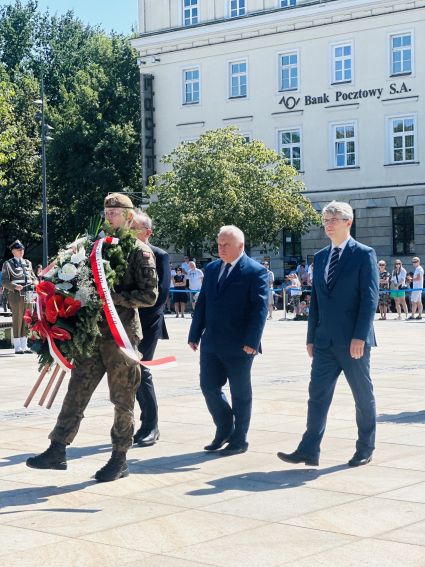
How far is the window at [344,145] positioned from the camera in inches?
1702

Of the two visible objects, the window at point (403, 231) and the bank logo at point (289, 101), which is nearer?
the window at point (403, 231)

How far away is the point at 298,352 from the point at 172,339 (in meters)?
4.55

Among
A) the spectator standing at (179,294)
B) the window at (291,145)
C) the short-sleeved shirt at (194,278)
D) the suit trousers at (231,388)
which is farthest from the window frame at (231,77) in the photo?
the suit trousers at (231,388)

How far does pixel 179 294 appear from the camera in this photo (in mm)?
33469

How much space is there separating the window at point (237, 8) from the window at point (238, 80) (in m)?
1.99

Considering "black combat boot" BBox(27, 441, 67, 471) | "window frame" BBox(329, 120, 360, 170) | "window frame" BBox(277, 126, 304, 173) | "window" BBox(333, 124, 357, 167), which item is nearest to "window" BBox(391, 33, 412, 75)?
"window frame" BBox(329, 120, 360, 170)

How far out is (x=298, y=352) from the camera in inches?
731

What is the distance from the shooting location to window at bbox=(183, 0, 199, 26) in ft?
156

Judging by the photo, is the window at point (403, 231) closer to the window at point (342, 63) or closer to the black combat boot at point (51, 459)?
the window at point (342, 63)

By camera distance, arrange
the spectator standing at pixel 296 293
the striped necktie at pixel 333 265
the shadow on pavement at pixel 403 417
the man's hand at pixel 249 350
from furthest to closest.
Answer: the spectator standing at pixel 296 293
the shadow on pavement at pixel 403 417
the man's hand at pixel 249 350
the striped necktie at pixel 333 265

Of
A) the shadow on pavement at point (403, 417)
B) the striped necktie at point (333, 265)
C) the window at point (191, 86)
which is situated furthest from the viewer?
the window at point (191, 86)

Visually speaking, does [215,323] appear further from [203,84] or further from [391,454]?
[203,84]

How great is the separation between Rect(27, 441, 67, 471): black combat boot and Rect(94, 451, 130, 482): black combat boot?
0.26m

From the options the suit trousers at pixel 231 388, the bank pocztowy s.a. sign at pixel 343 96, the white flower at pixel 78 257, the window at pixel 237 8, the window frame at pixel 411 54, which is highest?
the window at pixel 237 8
